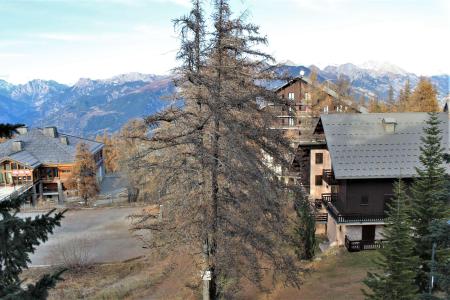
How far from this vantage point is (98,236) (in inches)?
1383

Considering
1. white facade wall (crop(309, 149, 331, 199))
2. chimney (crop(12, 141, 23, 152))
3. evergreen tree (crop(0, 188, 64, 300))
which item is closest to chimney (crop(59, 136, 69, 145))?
chimney (crop(12, 141, 23, 152))

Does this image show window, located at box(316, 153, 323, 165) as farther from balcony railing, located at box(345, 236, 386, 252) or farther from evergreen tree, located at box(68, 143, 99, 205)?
evergreen tree, located at box(68, 143, 99, 205)

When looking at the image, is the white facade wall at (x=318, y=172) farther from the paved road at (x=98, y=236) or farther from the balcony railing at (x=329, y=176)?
the paved road at (x=98, y=236)

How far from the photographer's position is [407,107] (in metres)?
53.0

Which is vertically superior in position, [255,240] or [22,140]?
[22,140]

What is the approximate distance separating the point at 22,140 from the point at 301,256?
44.8 meters

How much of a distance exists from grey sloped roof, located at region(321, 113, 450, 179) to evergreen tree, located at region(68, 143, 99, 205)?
29.7 meters

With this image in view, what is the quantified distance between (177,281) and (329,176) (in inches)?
534

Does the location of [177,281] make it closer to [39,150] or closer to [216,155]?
[216,155]

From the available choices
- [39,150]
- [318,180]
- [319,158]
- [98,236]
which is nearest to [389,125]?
[319,158]

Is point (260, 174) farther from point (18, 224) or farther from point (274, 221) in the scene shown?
point (18, 224)

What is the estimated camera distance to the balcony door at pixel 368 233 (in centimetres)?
2673

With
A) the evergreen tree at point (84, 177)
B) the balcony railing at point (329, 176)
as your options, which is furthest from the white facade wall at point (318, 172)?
the evergreen tree at point (84, 177)

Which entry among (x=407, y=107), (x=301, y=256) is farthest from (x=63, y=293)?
(x=407, y=107)
